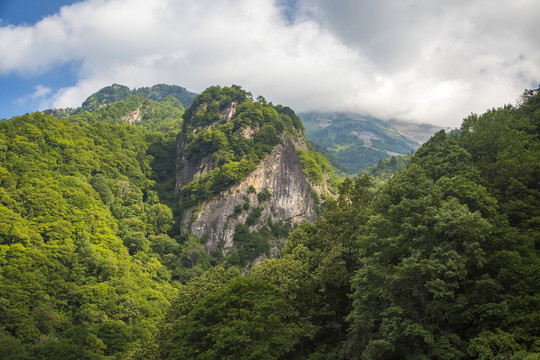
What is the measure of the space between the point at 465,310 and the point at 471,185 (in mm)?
9645

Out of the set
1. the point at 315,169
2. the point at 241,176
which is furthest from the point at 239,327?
the point at 315,169

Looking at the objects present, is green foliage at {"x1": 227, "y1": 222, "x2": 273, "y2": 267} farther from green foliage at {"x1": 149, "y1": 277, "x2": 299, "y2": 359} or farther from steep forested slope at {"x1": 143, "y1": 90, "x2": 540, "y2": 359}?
green foliage at {"x1": 149, "y1": 277, "x2": 299, "y2": 359}

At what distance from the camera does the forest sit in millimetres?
19219

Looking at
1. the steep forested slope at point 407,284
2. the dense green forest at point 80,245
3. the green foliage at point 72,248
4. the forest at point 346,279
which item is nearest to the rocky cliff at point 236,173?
the dense green forest at point 80,245

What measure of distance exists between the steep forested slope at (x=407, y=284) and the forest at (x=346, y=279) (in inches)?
3.9

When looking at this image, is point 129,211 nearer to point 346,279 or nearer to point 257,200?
point 257,200

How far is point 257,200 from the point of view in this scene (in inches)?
4087

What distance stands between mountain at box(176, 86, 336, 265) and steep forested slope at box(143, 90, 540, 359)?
63576mm

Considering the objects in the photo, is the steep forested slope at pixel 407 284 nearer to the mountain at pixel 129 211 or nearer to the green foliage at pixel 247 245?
the mountain at pixel 129 211

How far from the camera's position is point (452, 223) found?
64.3 ft

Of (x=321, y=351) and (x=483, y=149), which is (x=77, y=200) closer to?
(x=321, y=351)

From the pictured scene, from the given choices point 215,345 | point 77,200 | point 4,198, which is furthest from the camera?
point 77,200

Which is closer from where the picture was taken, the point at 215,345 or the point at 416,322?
the point at 416,322

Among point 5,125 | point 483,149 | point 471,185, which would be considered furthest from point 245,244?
point 471,185
